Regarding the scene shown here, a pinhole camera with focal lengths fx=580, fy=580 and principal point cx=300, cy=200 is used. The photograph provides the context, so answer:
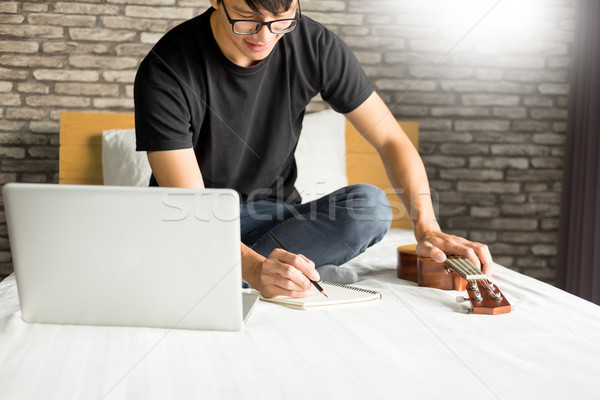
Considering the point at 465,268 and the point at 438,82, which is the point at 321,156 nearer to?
the point at 438,82

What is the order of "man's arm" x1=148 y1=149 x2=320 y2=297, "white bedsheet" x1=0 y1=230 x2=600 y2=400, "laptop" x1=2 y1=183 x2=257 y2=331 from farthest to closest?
1. "man's arm" x1=148 y1=149 x2=320 y2=297
2. "laptop" x1=2 y1=183 x2=257 y2=331
3. "white bedsheet" x1=0 y1=230 x2=600 y2=400

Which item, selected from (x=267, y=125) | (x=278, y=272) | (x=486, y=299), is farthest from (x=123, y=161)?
(x=486, y=299)

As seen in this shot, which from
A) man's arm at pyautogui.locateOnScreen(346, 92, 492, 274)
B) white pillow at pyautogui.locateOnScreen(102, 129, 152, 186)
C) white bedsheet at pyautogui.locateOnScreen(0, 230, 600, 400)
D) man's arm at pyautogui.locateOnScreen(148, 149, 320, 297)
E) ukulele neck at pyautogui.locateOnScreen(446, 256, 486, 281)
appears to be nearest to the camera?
white bedsheet at pyautogui.locateOnScreen(0, 230, 600, 400)

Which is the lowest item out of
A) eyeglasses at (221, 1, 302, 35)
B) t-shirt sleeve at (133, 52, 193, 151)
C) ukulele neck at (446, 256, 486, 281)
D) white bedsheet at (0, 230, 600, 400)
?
white bedsheet at (0, 230, 600, 400)

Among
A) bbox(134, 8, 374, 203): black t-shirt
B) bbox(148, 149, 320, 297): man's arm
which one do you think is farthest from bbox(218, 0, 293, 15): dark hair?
bbox(148, 149, 320, 297): man's arm

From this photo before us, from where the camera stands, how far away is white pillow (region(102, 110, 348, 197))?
7.24ft

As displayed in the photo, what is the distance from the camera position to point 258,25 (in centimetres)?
132

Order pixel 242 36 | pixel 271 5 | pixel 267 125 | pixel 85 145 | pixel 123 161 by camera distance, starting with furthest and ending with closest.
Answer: pixel 85 145 < pixel 123 161 < pixel 267 125 < pixel 242 36 < pixel 271 5

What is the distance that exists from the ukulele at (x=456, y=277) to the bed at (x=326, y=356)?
3cm

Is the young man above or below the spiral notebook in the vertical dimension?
above

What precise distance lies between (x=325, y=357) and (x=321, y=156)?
57.5 inches

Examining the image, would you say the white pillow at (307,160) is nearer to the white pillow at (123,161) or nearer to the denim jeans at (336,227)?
the white pillow at (123,161)

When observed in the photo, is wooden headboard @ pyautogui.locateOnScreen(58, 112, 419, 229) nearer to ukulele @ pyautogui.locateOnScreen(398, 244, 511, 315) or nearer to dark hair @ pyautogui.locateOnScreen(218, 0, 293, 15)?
ukulele @ pyautogui.locateOnScreen(398, 244, 511, 315)

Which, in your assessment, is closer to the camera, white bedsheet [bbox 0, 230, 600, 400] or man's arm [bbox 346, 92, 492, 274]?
white bedsheet [bbox 0, 230, 600, 400]
